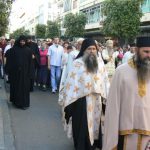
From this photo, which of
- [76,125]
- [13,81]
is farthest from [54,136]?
[13,81]

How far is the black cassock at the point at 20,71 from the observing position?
11797mm

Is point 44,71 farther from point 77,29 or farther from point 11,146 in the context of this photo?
point 77,29

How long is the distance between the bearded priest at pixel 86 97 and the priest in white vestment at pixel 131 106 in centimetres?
240

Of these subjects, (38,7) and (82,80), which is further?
(38,7)

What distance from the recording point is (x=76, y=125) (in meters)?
7.16

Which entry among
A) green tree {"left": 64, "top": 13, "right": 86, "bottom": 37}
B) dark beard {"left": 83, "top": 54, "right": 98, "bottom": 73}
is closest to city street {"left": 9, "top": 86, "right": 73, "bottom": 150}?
dark beard {"left": 83, "top": 54, "right": 98, "bottom": 73}

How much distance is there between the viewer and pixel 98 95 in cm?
718

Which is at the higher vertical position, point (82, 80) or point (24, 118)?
point (82, 80)

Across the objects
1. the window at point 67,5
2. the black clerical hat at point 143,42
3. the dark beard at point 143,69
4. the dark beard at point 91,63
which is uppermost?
the window at point 67,5

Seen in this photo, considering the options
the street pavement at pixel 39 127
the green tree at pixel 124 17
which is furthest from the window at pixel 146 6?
the street pavement at pixel 39 127

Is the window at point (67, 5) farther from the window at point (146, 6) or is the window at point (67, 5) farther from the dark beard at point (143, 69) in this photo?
the dark beard at point (143, 69)

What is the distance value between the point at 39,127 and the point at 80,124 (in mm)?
2502

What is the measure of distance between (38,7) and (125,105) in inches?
5926

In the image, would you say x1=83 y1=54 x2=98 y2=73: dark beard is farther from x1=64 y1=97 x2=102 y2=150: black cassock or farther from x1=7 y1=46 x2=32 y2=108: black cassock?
x1=7 y1=46 x2=32 y2=108: black cassock
